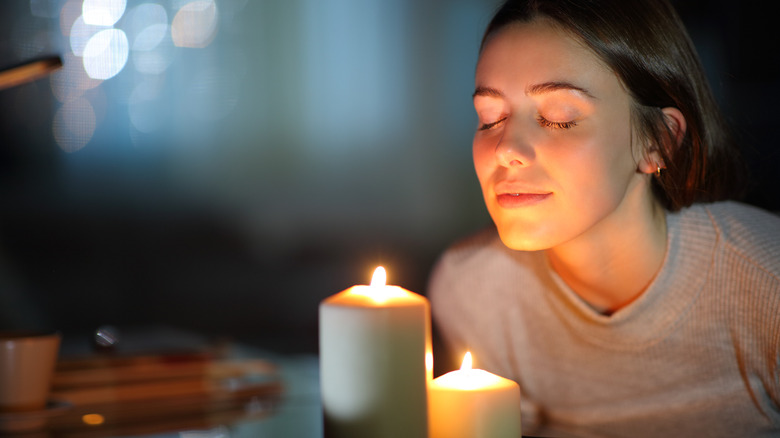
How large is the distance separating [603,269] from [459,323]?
264 millimetres

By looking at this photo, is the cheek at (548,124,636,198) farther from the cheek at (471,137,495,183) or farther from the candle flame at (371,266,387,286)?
the candle flame at (371,266,387,286)

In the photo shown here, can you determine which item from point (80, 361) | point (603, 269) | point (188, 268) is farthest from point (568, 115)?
point (188, 268)

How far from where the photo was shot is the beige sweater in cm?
92

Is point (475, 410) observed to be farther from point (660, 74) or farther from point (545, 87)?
point (660, 74)

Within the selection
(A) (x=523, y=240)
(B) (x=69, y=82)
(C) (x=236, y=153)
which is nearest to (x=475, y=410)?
(A) (x=523, y=240)

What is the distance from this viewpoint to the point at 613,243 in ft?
3.12

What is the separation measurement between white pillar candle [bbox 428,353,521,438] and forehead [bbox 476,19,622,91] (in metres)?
0.36

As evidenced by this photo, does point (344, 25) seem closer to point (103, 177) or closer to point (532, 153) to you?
point (103, 177)

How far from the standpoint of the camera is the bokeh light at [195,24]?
6.80ft

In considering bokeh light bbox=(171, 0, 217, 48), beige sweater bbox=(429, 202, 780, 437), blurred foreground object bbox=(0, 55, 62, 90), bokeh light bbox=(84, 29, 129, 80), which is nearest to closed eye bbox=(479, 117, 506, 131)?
beige sweater bbox=(429, 202, 780, 437)

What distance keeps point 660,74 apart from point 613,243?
217mm

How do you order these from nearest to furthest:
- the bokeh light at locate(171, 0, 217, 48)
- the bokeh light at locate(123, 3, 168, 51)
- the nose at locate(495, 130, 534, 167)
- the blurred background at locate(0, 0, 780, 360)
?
1. the nose at locate(495, 130, 534, 167)
2. the blurred background at locate(0, 0, 780, 360)
3. the bokeh light at locate(123, 3, 168, 51)
4. the bokeh light at locate(171, 0, 217, 48)

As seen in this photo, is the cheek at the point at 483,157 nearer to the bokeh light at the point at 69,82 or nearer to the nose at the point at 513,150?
the nose at the point at 513,150

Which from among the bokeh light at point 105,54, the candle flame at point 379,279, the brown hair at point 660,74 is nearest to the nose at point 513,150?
the brown hair at point 660,74
